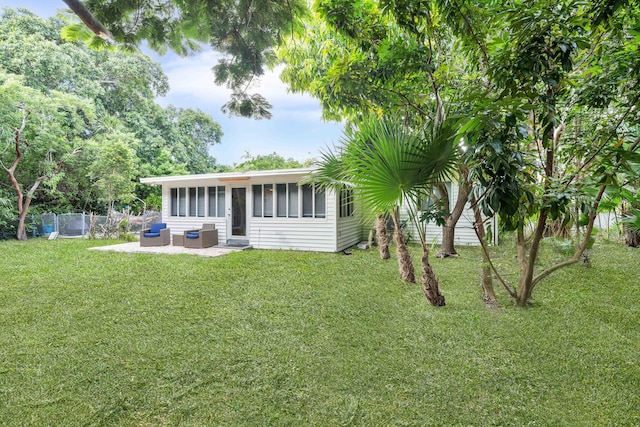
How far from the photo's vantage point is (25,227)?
12.0 meters

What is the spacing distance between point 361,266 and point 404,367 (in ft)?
13.1

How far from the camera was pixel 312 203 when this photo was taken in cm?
880

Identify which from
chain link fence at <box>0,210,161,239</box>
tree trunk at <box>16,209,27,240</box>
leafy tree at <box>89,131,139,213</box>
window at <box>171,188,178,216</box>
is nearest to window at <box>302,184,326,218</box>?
window at <box>171,188,178,216</box>

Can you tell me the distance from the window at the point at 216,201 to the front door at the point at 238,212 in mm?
495

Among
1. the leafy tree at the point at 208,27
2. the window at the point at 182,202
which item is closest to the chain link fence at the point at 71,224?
the window at the point at 182,202

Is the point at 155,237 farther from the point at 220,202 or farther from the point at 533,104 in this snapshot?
the point at 533,104

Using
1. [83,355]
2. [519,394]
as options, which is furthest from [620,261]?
[83,355]

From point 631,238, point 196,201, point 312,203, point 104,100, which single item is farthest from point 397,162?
point 104,100

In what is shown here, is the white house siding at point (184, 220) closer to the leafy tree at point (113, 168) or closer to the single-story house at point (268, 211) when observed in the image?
the single-story house at point (268, 211)

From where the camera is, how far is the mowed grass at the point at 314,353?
2.20m

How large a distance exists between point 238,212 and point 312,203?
2.86m

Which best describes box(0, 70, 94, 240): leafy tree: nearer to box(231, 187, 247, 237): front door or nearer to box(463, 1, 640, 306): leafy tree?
box(231, 187, 247, 237): front door

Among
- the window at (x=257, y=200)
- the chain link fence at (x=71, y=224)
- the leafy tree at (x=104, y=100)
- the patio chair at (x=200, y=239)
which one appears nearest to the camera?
the patio chair at (x=200, y=239)

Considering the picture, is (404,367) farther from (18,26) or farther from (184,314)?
(18,26)
